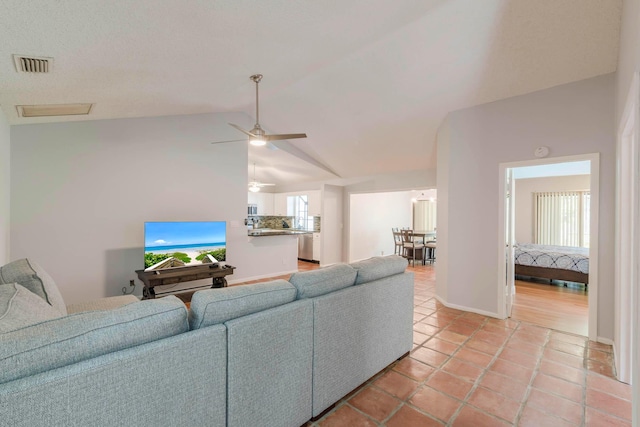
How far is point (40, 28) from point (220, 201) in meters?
3.39

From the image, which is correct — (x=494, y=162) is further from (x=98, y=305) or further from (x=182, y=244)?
(x=98, y=305)

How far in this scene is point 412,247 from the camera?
738cm

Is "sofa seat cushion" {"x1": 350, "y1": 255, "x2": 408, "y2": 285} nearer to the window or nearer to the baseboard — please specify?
the baseboard

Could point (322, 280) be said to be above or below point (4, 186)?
below

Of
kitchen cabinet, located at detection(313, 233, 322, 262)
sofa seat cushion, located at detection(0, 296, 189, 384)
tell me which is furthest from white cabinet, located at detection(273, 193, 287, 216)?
sofa seat cushion, located at detection(0, 296, 189, 384)

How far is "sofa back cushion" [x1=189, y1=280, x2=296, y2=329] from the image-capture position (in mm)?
1396

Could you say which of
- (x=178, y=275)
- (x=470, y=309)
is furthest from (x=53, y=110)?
(x=470, y=309)

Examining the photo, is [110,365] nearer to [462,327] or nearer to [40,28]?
[40,28]

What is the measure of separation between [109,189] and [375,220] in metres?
6.41

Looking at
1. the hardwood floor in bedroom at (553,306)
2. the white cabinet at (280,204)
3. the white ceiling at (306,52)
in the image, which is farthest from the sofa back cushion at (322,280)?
the white cabinet at (280,204)

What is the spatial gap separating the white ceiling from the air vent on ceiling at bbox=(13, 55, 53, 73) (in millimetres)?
59

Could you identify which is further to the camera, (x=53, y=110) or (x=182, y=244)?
(x=182, y=244)

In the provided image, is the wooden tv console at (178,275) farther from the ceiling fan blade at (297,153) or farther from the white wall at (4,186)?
the ceiling fan blade at (297,153)

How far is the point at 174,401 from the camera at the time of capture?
47.6 inches
